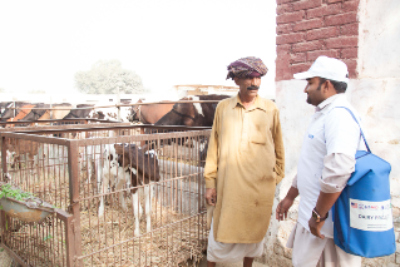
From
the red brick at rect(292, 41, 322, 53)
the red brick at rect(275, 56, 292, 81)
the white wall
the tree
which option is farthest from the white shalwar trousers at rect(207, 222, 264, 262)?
the tree

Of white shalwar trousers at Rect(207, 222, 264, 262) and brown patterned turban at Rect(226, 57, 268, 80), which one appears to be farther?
white shalwar trousers at Rect(207, 222, 264, 262)

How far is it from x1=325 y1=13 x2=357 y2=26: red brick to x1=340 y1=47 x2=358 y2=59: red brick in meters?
0.26

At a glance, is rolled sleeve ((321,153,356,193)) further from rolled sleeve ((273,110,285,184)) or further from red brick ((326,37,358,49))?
red brick ((326,37,358,49))

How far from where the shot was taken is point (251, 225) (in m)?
2.67

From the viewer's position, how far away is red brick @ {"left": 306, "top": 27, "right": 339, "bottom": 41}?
3039 millimetres

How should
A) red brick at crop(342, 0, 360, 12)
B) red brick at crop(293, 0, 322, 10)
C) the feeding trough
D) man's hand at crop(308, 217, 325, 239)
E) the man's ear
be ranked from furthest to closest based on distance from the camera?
red brick at crop(293, 0, 322, 10) < red brick at crop(342, 0, 360, 12) < the feeding trough < the man's ear < man's hand at crop(308, 217, 325, 239)

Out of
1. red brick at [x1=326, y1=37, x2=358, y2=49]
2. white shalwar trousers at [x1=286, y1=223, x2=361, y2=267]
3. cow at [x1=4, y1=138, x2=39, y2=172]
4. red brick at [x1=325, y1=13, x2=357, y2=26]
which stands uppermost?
red brick at [x1=325, y1=13, x2=357, y2=26]

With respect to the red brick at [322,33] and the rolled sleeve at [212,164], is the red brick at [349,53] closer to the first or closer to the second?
the red brick at [322,33]

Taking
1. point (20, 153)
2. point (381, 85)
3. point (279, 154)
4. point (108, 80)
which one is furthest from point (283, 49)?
point (108, 80)

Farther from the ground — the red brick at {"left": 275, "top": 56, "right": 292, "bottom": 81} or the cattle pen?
the red brick at {"left": 275, "top": 56, "right": 292, "bottom": 81}

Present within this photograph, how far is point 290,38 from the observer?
3357 mm

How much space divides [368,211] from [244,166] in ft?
3.66

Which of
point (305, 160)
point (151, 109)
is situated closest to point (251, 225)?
point (305, 160)

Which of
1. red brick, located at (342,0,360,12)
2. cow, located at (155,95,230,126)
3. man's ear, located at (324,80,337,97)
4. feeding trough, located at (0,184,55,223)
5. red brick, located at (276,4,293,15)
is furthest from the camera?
cow, located at (155,95,230,126)
